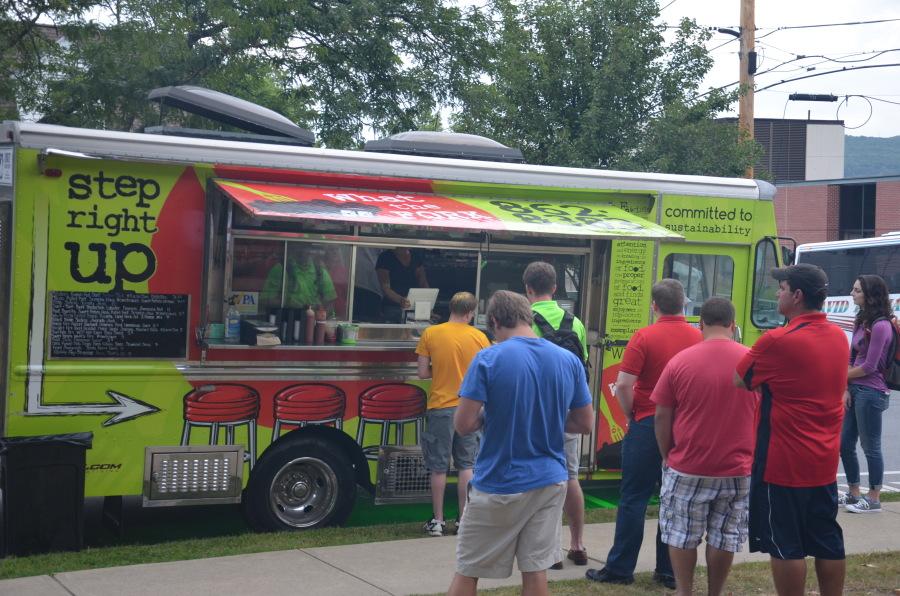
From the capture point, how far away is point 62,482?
21.7 feet

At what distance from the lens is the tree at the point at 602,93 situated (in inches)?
690

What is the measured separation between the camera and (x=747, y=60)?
2055 centimetres

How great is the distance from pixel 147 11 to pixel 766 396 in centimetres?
1086

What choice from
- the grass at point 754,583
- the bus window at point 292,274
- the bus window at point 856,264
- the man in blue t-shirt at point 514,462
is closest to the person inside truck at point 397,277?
the bus window at point 292,274

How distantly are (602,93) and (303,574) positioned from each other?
12.7m

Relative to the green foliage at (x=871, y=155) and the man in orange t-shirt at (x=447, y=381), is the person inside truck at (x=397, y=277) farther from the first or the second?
the green foliage at (x=871, y=155)

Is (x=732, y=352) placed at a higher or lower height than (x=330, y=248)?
lower

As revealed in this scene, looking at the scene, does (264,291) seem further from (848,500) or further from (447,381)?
(848,500)

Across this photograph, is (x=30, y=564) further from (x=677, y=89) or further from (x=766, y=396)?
(x=677, y=89)

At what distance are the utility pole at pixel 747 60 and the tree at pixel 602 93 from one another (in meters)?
1.58

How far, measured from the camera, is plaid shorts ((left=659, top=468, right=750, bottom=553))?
17.6 ft

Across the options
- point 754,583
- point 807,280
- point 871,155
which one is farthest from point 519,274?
point 871,155

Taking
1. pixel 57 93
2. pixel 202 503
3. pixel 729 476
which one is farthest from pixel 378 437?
pixel 57 93

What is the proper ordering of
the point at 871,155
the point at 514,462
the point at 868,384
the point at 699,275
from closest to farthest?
the point at 514,462
the point at 868,384
the point at 699,275
the point at 871,155
